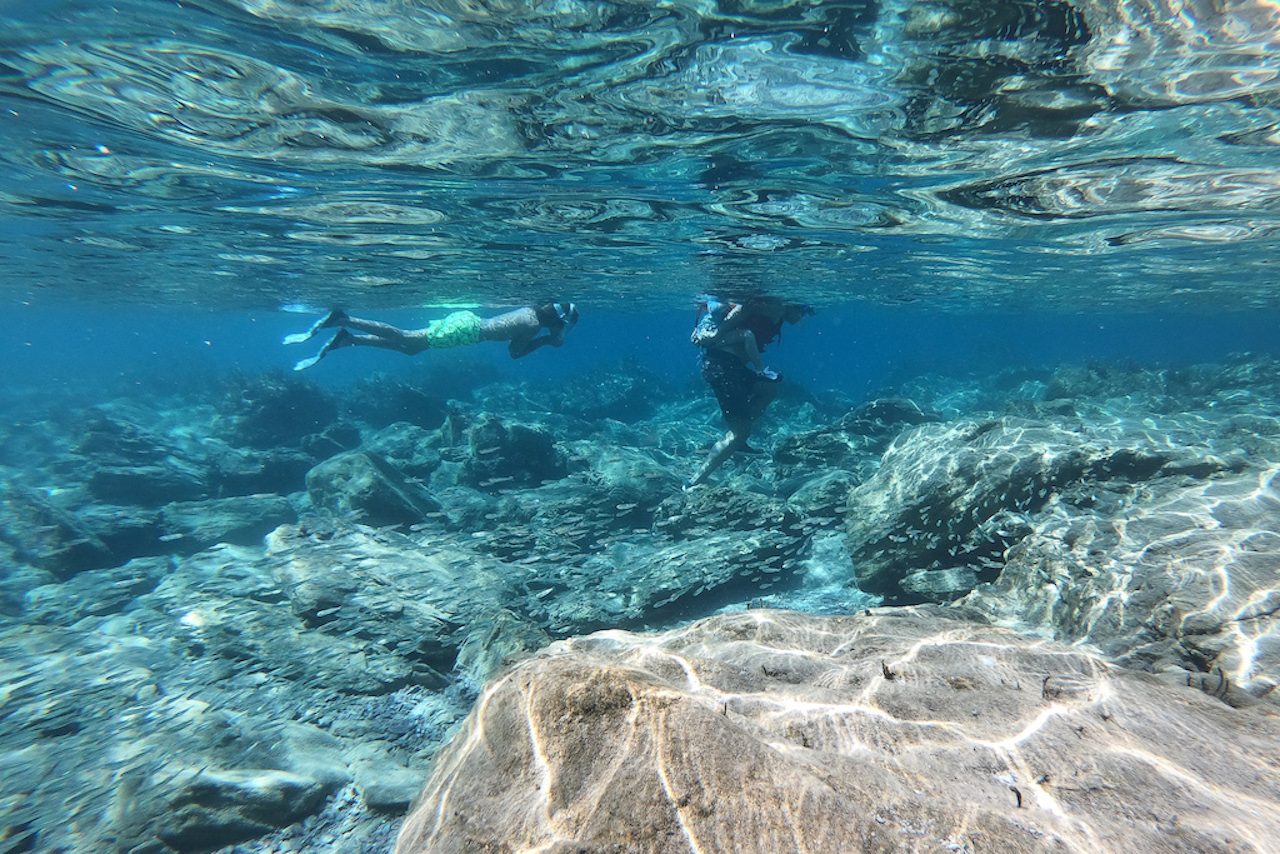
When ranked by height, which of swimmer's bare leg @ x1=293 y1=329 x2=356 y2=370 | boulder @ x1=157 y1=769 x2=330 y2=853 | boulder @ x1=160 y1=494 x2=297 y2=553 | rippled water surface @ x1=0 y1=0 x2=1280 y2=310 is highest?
rippled water surface @ x1=0 y1=0 x2=1280 y2=310

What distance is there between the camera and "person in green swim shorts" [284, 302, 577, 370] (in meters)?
15.4

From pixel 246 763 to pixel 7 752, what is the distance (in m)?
2.55

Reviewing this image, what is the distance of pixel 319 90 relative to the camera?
717 cm

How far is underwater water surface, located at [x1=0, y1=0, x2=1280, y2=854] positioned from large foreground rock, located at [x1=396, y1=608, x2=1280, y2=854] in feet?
0.32

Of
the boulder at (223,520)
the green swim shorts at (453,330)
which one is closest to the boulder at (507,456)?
the green swim shorts at (453,330)

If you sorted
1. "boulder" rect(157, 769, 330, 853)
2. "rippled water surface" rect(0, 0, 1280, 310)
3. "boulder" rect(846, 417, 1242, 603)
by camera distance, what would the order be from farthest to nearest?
"boulder" rect(846, 417, 1242, 603) → "rippled water surface" rect(0, 0, 1280, 310) → "boulder" rect(157, 769, 330, 853)

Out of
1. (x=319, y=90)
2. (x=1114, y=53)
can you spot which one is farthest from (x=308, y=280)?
(x=1114, y=53)

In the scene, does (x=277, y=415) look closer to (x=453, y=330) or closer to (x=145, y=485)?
(x=145, y=485)

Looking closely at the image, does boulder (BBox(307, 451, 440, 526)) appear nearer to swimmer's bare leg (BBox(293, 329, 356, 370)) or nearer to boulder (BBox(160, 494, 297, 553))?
boulder (BBox(160, 494, 297, 553))

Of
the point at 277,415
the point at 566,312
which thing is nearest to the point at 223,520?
the point at 277,415

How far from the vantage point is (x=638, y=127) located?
811cm

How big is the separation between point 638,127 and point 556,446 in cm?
1126

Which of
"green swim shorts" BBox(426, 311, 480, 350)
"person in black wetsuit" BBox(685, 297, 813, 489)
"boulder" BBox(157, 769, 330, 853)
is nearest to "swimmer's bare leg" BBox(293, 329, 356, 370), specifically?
"green swim shorts" BBox(426, 311, 480, 350)

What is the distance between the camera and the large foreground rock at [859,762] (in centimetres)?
191
